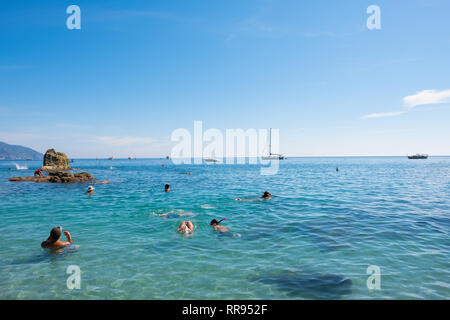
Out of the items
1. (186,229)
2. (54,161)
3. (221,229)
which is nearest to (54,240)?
(186,229)

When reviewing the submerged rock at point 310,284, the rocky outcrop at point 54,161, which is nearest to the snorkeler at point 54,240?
the submerged rock at point 310,284

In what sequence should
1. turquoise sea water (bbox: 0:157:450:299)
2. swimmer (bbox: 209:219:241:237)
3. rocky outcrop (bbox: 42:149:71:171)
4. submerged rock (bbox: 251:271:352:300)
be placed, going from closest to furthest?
submerged rock (bbox: 251:271:352:300)
turquoise sea water (bbox: 0:157:450:299)
swimmer (bbox: 209:219:241:237)
rocky outcrop (bbox: 42:149:71:171)

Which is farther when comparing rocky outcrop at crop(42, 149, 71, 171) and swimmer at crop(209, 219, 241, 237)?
rocky outcrop at crop(42, 149, 71, 171)

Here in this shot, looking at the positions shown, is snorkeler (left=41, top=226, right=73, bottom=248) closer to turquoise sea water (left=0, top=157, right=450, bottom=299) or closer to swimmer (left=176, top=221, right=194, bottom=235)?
turquoise sea water (left=0, top=157, right=450, bottom=299)

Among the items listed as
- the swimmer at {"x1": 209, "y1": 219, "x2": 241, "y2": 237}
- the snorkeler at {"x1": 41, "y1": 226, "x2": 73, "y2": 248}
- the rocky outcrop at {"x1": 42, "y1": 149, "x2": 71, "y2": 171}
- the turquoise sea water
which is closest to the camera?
the turquoise sea water


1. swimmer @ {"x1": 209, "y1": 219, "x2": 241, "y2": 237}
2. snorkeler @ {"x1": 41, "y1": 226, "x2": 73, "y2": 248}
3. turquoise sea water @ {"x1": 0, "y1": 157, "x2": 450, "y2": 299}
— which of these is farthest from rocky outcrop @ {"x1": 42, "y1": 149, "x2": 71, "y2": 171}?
swimmer @ {"x1": 209, "y1": 219, "x2": 241, "y2": 237}

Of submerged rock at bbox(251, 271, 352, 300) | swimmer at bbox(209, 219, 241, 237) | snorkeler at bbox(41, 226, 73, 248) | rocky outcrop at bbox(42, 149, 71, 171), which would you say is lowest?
submerged rock at bbox(251, 271, 352, 300)

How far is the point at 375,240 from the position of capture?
10.4 m

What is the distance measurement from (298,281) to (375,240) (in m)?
5.71

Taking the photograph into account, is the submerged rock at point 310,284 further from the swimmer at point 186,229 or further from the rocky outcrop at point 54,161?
the rocky outcrop at point 54,161

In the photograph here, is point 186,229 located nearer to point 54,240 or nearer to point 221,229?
point 221,229
